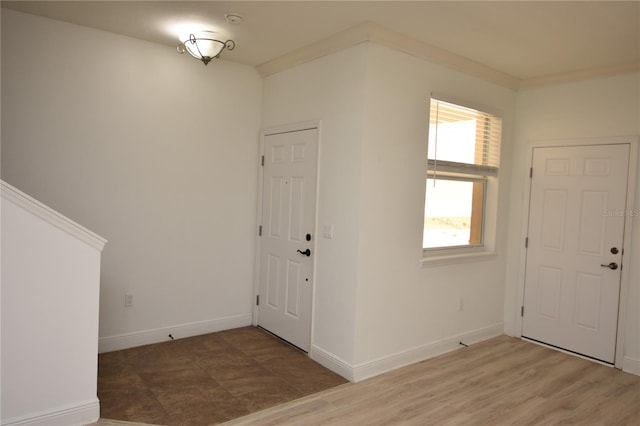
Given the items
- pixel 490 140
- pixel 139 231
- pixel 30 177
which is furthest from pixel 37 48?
pixel 490 140

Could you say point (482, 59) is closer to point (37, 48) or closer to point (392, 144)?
point (392, 144)

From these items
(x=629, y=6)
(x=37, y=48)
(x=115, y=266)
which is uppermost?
(x=629, y=6)

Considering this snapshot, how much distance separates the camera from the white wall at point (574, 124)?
3.82m

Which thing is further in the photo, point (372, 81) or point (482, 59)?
point (482, 59)

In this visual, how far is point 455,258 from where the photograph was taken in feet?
13.3

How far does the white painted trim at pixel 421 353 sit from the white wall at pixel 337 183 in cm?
18

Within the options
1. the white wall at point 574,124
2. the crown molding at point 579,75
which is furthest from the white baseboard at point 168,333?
the crown molding at point 579,75

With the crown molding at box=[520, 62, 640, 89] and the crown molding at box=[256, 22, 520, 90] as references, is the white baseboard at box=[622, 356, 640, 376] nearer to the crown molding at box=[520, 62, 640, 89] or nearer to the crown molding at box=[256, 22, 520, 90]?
the crown molding at box=[520, 62, 640, 89]

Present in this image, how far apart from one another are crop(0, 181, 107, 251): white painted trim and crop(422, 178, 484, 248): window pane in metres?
2.66

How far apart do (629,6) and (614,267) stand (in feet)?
7.46

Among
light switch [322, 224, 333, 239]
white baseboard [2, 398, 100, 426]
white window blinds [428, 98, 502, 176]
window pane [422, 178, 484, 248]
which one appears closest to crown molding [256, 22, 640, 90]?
white window blinds [428, 98, 502, 176]

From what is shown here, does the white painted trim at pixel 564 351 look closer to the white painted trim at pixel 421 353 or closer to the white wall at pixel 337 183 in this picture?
the white painted trim at pixel 421 353

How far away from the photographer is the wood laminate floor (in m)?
2.87

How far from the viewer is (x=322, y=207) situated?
3727 mm
